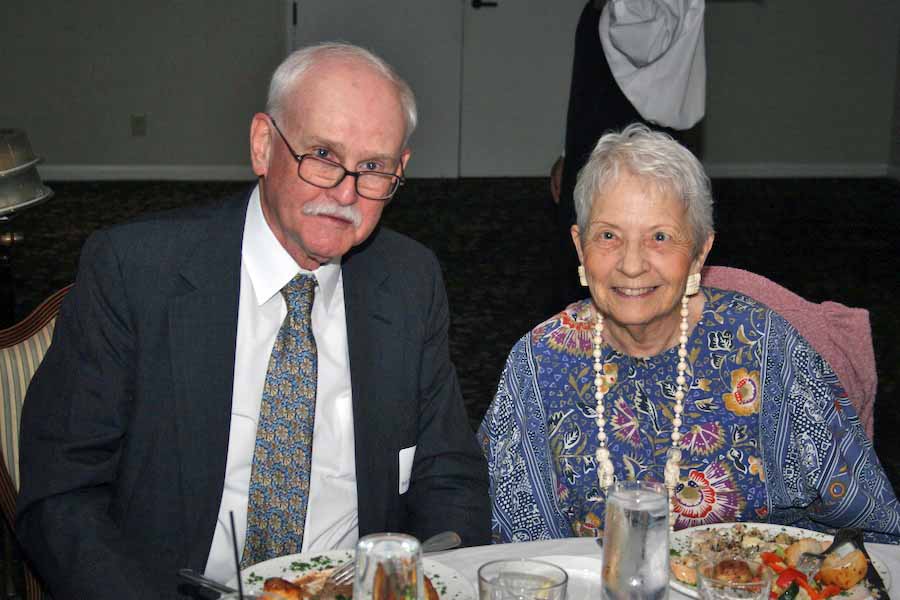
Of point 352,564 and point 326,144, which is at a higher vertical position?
point 326,144

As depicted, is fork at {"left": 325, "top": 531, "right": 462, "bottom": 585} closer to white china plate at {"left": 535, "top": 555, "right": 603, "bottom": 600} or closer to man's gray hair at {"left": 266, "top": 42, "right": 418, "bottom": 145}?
white china plate at {"left": 535, "top": 555, "right": 603, "bottom": 600}

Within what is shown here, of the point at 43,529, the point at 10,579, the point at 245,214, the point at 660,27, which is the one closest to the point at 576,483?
the point at 245,214

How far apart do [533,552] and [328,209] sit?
65 cm

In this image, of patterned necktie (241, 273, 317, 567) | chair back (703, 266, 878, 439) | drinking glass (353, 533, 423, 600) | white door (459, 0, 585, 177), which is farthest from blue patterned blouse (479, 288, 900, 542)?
white door (459, 0, 585, 177)

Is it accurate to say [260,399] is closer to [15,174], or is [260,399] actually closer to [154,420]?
[154,420]

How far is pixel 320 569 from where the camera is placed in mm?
1574

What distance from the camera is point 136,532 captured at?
1.83m

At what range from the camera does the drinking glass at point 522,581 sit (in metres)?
1.26

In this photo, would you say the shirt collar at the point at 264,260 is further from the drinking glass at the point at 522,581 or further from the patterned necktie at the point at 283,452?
the drinking glass at the point at 522,581

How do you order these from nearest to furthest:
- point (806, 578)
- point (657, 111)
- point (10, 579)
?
point (806, 578) → point (10, 579) → point (657, 111)

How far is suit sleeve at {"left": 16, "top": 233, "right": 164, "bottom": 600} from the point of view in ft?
5.59

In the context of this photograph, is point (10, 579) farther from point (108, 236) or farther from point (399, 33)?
point (399, 33)

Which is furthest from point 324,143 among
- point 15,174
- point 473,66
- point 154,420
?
point 473,66

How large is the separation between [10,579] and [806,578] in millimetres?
2091
